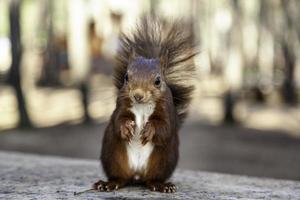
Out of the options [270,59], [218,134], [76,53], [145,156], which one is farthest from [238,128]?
[270,59]

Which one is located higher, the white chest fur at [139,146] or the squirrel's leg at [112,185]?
the white chest fur at [139,146]

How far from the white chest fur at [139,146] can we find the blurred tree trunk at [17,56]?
11.5 metres

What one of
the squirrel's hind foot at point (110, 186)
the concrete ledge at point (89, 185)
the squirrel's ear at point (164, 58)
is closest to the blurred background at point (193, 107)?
the concrete ledge at point (89, 185)

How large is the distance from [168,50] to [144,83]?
1.88 ft

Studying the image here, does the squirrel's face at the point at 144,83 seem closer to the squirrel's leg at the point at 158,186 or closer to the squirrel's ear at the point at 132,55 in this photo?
the squirrel's ear at the point at 132,55

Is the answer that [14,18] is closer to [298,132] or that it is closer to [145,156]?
[298,132]

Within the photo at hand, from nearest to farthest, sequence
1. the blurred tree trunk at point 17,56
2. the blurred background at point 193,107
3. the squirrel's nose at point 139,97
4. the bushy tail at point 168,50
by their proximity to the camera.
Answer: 1. the squirrel's nose at point 139,97
2. the bushy tail at point 168,50
3. the blurred background at point 193,107
4. the blurred tree trunk at point 17,56

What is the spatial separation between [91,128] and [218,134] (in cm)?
316

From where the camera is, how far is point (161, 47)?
3.79 meters

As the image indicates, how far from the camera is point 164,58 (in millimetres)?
3576

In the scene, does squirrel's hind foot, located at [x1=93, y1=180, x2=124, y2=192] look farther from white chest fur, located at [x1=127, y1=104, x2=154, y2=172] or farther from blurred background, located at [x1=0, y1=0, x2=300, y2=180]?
blurred background, located at [x1=0, y1=0, x2=300, y2=180]

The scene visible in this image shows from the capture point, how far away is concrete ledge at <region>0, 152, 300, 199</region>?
362 cm

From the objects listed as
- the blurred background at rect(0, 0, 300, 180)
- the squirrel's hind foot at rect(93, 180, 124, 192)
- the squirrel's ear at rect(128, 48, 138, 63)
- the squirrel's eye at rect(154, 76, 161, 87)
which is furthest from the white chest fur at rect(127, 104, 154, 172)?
the blurred background at rect(0, 0, 300, 180)

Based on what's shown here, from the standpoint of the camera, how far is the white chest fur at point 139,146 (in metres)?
3.29
